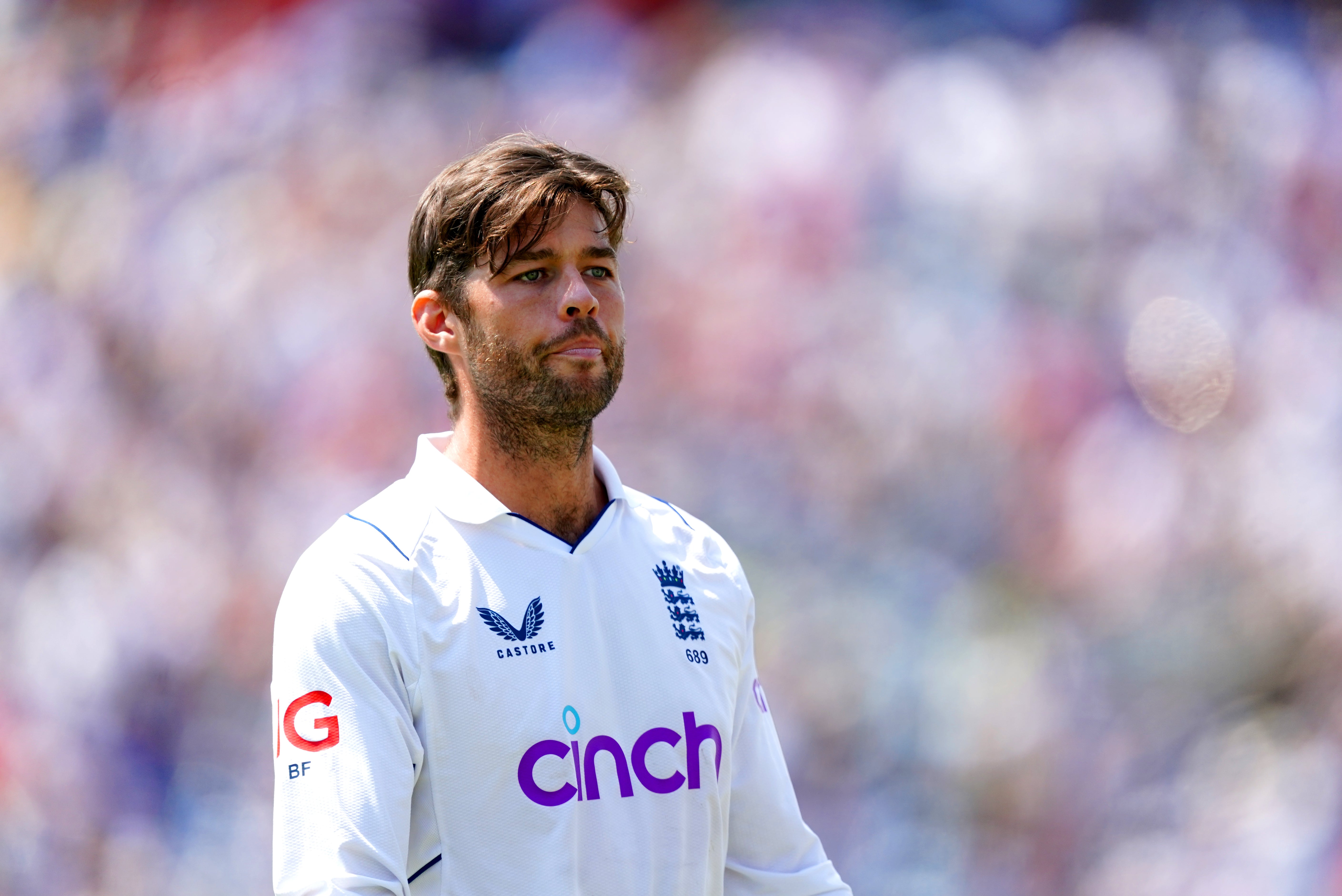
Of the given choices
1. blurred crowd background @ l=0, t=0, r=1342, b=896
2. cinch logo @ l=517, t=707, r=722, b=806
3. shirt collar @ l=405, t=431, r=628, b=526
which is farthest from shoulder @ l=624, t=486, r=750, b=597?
blurred crowd background @ l=0, t=0, r=1342, b=896

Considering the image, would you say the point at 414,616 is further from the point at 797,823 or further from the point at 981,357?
the point at 981,357

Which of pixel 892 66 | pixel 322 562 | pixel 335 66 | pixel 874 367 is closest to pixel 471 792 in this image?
pixel 322 562

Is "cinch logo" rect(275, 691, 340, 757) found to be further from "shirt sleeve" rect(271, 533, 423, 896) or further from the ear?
the ear

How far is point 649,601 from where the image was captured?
5.83 ft

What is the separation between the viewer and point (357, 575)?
5.15 ft

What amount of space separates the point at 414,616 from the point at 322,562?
137 mm

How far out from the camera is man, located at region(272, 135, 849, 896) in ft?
4.95

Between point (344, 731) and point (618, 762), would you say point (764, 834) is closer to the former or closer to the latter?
point (618, 762)

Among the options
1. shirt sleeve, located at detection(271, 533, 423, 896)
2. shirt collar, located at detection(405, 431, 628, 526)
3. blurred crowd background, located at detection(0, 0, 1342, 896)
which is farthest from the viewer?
blurred crowd background, located at detection(0, 0, 1342, 896)

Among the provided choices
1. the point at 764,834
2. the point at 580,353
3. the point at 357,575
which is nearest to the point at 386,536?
the point at 357,575

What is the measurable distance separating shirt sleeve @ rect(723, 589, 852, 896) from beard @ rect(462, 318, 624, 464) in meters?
0.45

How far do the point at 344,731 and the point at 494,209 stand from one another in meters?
0.76

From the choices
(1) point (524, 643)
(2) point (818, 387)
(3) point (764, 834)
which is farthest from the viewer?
(2) point (818, 387)

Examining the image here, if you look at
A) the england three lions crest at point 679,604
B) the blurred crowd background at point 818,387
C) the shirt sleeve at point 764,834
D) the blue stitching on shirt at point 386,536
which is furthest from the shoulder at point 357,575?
the blurred crowd background at point 818,387
